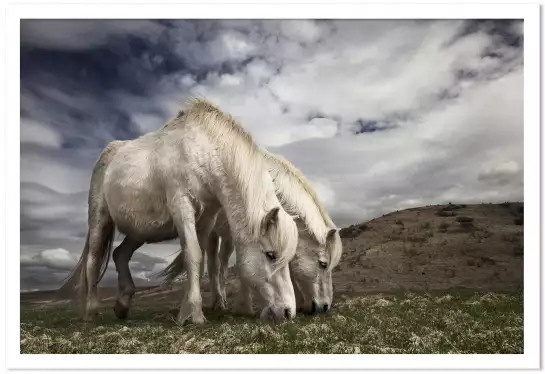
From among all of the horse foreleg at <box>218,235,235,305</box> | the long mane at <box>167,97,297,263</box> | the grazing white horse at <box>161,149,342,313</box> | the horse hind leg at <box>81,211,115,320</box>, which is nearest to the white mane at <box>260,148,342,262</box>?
the grazing white horse at <box>161,149,342,313</box>

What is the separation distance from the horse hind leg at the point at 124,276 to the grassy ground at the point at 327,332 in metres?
0.42

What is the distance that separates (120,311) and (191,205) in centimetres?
154

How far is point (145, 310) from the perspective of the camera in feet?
22.1

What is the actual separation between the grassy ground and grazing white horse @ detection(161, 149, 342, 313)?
0.45 meters

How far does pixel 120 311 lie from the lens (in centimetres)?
664

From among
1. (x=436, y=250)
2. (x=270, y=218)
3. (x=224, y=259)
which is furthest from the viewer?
(x=224, y=259)

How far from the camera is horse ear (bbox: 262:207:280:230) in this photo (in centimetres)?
567

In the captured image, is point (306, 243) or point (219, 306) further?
point (219, 306)

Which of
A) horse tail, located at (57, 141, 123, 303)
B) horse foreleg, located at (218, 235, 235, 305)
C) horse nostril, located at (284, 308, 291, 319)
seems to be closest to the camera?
horse nostril, located at (284, 308, 291, 319)

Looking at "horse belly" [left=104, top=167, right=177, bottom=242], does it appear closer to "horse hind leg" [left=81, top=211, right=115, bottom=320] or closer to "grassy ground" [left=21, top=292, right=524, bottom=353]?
"horse hind leg" [left=81, top=211, right=115, bottom=320]
